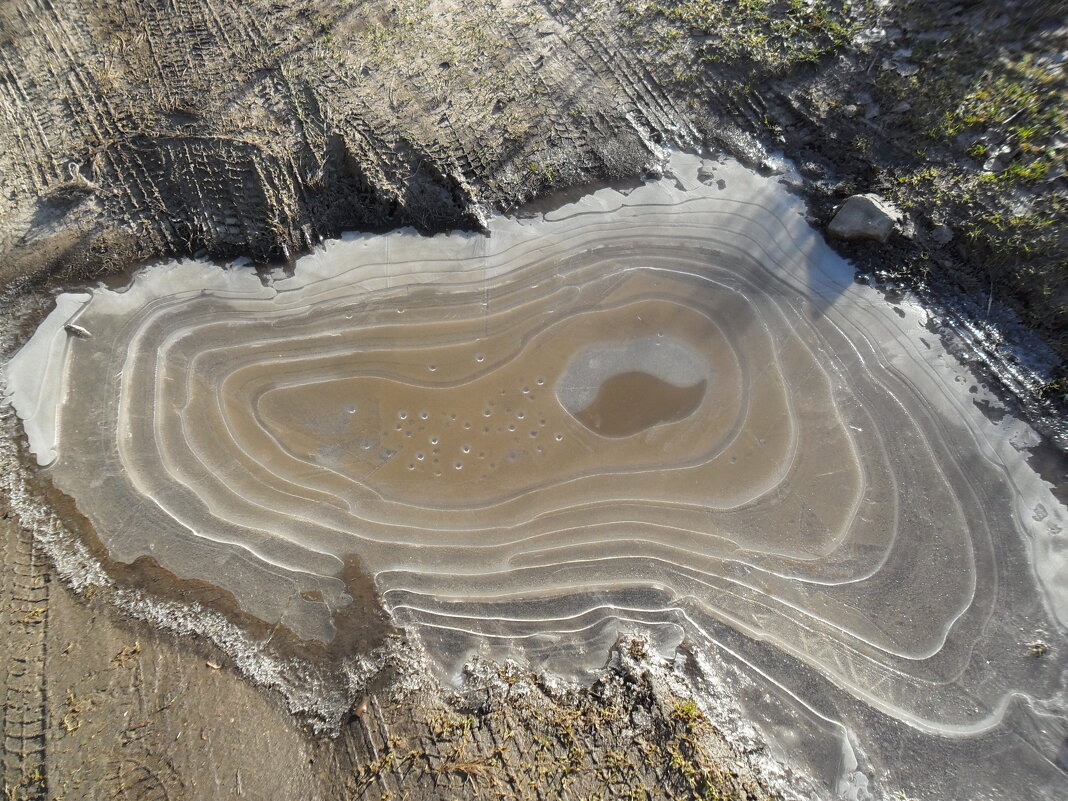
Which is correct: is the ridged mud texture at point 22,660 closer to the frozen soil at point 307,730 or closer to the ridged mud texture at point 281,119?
the frozen soil at point 307,730

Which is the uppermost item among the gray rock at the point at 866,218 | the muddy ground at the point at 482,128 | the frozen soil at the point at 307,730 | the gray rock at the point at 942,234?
the muddy ground at the point at 482,128

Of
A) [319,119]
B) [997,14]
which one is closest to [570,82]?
[319,119]

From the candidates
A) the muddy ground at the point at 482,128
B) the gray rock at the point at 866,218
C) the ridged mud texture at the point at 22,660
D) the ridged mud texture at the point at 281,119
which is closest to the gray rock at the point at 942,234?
the muddy ground at the point at 482,128

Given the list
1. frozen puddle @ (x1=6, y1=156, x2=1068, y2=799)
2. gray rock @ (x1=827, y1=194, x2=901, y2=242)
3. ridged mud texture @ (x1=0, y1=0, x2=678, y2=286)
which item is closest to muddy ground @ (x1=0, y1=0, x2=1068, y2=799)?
ridged mud texture @ (x1=0, y1=0, x2=678, y2=286)

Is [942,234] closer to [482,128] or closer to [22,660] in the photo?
[482,128]

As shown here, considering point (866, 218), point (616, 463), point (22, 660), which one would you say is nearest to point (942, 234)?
point (866, 218)

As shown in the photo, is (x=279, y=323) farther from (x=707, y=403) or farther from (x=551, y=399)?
(x=707, y=403)
